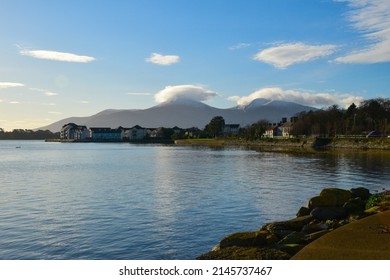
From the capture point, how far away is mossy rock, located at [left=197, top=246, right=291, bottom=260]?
12016mm

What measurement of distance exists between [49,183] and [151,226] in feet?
74.5

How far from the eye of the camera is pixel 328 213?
64.6ft

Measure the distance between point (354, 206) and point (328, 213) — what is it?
189cm

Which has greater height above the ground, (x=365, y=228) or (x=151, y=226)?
(x=365, y=228)

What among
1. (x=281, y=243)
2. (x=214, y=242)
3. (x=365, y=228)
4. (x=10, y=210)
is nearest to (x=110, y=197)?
(x=10, y=210)

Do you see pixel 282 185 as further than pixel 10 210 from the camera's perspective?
Yes

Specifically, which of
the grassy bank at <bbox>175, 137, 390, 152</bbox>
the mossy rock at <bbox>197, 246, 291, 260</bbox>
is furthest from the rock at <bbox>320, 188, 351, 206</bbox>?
the grassy bank at <bbox>175, 137, 390, 152</bbox>

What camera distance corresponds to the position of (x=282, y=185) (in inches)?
1451

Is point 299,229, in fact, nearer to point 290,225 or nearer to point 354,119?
point 290,225

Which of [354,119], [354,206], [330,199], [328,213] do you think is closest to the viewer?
[328,213]

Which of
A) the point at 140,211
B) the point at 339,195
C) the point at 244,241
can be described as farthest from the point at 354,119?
the point at 244,241

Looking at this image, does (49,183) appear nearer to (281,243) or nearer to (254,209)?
(254,209)

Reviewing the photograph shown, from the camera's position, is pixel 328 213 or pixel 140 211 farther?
pixel 140 211
